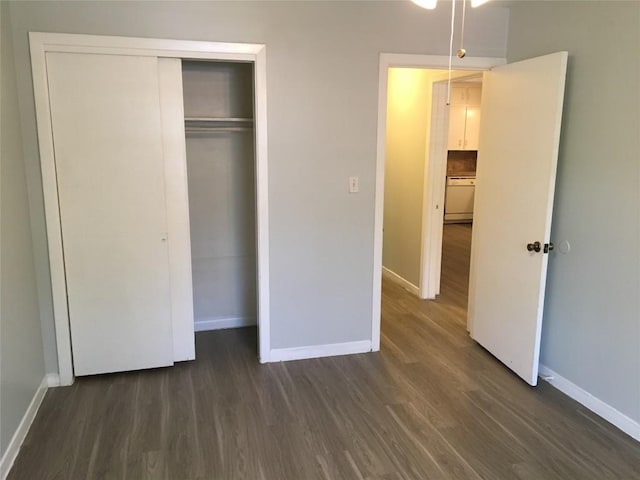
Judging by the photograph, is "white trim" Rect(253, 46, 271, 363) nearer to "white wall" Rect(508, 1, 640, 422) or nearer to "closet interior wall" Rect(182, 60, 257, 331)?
"closet interior wall" Rect(182, 60, 257, 331)

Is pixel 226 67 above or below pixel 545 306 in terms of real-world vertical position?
above

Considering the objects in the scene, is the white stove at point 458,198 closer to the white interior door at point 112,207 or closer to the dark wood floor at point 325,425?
the dark wood floor at point 325,425

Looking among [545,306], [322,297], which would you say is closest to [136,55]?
[322,297]

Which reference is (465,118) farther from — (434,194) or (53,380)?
(53,380)

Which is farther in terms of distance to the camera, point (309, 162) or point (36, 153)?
point (309, 162)

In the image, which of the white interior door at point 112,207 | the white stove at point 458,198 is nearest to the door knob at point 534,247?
the white interior door at point 112,207

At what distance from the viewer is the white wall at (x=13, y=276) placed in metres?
2.44

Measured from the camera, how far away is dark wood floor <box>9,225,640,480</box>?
7.84 ft

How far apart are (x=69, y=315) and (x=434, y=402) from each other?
2.34 m

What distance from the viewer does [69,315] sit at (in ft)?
10.2


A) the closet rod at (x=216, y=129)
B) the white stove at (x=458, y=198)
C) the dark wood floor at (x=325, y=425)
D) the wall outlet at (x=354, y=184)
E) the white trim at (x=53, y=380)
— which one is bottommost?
the dark wood floor at (x=325, y=425)

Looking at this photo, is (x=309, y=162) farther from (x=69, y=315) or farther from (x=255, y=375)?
(x=69, y=315)

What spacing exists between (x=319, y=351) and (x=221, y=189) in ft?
4.92

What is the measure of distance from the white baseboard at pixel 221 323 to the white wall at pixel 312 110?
0.79 meters
